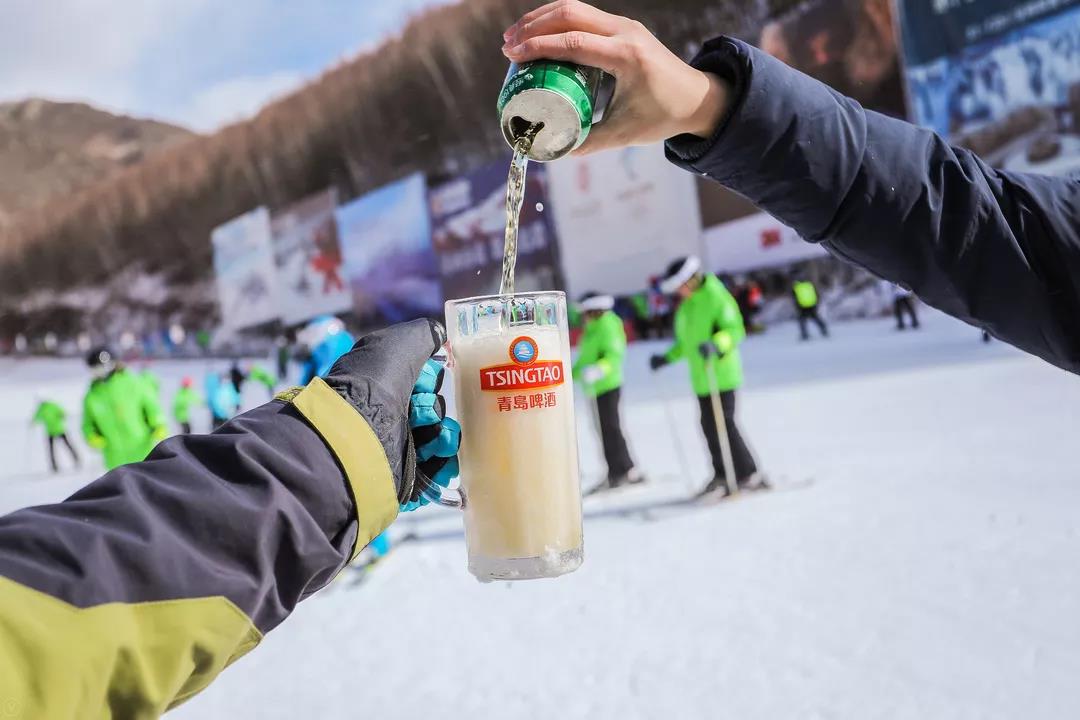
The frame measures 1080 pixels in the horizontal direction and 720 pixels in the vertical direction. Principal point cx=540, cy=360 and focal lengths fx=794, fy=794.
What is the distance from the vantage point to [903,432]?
250 inches

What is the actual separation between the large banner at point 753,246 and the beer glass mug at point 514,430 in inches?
527

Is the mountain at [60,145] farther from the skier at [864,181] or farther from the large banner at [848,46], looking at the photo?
the skier at [864,181]

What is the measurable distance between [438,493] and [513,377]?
21 cm

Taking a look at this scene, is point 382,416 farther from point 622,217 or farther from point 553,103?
point 622,217

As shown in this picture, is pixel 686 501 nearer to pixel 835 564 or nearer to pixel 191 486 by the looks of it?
pixel 835 564

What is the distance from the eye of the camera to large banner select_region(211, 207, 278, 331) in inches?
969

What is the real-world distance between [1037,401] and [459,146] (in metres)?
15.7

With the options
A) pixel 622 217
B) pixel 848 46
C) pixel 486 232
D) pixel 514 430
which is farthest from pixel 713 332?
pixel 486 232

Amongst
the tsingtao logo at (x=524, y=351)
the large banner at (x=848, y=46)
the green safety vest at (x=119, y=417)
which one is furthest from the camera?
the large banner at (x=848, y=46)

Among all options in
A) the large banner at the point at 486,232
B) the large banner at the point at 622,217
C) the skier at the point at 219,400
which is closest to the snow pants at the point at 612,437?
the skier at the point at 219,400

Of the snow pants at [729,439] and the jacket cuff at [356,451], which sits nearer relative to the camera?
the jacket cuff at [356,451]

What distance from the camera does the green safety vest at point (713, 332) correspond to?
5.35 m

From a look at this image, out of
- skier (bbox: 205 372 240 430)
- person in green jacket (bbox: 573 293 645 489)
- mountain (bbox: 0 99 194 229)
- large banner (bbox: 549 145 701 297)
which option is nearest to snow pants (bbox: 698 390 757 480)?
person in green jacket (bbox: 573 293 645 489)

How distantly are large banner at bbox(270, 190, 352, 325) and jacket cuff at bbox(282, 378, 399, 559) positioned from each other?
22.1 metres
